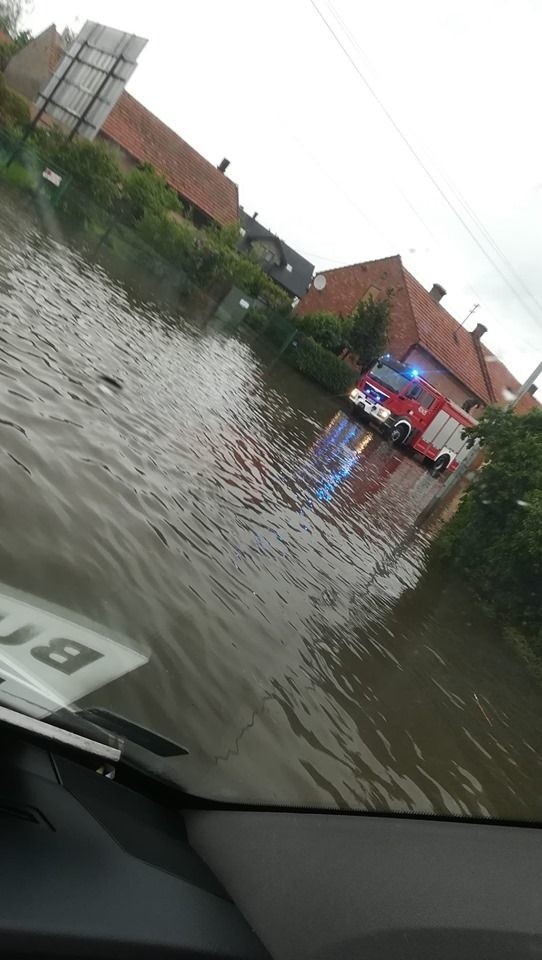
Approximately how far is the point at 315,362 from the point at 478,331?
992 inches

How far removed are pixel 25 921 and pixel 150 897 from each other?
39cm

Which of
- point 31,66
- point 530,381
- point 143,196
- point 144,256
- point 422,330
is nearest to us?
point 530,381

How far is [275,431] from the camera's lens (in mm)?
14469

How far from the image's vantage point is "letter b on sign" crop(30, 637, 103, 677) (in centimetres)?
216

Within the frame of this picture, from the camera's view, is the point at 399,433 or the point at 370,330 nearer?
the point at 399,433

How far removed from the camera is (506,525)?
41.1 ft

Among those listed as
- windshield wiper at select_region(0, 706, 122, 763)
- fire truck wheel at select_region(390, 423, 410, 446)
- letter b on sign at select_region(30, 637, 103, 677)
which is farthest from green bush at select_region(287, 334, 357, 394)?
windshield wiper at select_region(0, 706, 122, 763)

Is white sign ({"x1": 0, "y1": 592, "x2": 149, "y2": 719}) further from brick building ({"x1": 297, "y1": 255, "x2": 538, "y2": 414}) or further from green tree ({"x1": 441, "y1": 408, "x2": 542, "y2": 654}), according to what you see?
brick building ({"x1": 297, "y1": 255, "x2": 538, "y2": 414})

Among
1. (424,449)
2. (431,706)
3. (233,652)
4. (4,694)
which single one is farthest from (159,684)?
(424,449)

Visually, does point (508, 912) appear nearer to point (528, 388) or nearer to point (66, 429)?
point (66, 429)

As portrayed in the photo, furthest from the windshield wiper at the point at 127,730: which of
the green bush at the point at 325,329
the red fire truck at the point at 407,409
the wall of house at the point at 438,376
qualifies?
the wall of house at the point at 438,376

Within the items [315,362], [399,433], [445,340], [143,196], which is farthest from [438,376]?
[143,196]

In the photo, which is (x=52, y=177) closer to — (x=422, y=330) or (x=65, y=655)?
(x=422, y=330)

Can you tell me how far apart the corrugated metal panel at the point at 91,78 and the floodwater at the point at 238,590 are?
17450 millimetres
